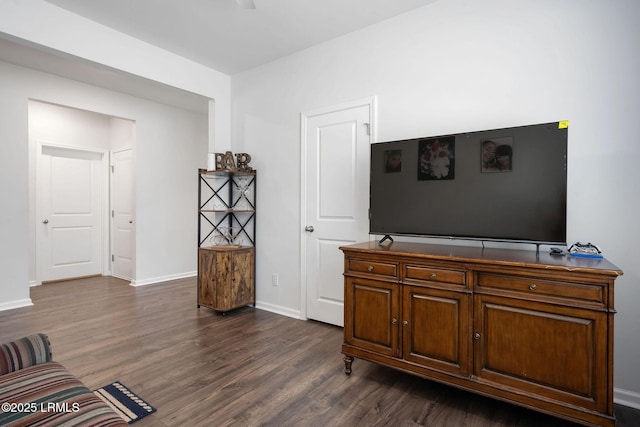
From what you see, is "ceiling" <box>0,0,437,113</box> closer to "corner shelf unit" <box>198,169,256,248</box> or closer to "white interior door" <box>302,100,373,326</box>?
"white interior door" <box>302,100,373,326</box>

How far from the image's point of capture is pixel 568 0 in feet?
7.07

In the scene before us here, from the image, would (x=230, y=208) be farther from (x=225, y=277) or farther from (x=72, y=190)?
(x=72, y=190)

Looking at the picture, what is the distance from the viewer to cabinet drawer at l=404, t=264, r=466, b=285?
6.33ft

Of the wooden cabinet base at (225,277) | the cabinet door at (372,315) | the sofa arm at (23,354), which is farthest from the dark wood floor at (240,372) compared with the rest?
the sofa arm at (23,354)

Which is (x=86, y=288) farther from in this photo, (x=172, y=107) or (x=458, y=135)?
(x=458, y=135)

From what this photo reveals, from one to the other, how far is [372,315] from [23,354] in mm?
1825

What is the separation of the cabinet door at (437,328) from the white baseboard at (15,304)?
4.30m

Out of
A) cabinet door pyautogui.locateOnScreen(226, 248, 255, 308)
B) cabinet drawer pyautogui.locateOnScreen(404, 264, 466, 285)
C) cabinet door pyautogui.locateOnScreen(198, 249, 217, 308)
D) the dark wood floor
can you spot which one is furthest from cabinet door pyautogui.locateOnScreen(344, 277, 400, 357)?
cabinet door pyautogui.locateOnScreen(198, 249, 217, 308)

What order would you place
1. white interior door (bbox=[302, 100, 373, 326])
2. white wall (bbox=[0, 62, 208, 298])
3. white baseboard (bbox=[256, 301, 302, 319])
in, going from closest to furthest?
1. white interior door (bbox=[302, 100, 373, 326])
2. white baseboard (bbox=[256, 301, 302, 319])
3. white wall (bbox=[0, 62, 208, 298])

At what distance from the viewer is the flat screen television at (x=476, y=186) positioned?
1.95m

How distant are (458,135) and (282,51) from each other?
2.21 metres

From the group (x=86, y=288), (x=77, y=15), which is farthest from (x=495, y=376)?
(x=86, y=288)

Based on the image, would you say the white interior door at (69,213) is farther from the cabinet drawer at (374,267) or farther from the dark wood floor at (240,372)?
the cabinet drawer at (374,267)

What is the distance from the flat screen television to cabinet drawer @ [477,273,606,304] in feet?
1.19
